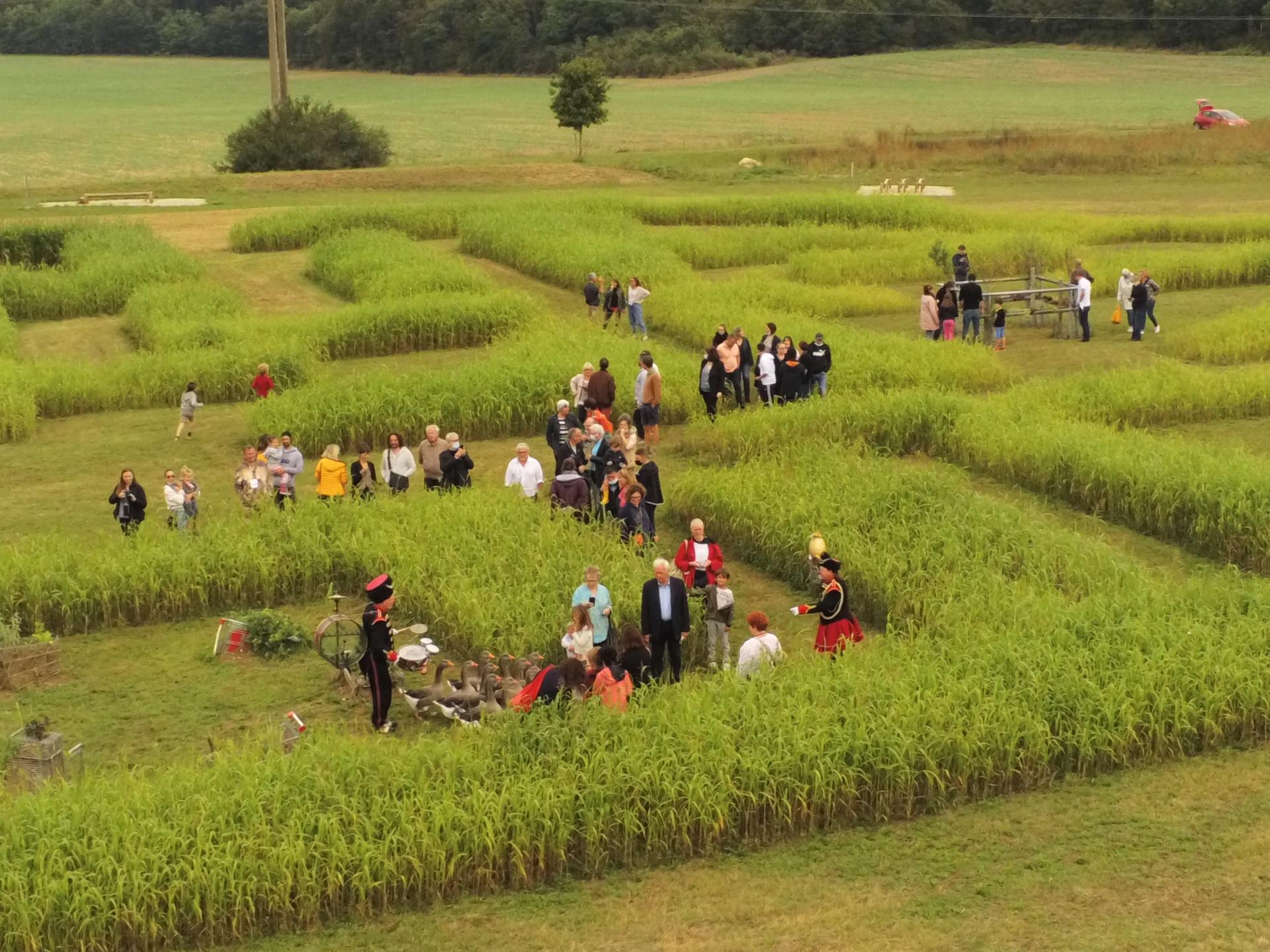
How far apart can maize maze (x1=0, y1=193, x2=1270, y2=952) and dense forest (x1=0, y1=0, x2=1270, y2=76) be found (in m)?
79.0

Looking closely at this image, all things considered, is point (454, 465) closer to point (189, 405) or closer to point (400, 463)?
point (400, 463)

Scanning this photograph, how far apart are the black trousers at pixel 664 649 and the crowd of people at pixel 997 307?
50.8 ft

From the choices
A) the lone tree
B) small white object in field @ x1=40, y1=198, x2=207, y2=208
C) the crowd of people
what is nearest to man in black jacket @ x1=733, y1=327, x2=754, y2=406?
the crowd of people

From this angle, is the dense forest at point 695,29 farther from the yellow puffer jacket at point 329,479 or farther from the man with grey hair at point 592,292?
the yellow puffer jacket at point 329,479

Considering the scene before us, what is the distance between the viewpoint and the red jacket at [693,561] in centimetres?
1506

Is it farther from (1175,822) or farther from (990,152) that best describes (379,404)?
(990,152)

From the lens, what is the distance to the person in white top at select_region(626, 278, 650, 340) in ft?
98.0

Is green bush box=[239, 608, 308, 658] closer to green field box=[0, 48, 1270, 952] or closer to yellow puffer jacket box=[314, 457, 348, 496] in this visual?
green field box=[0, 48, 1270, 952]

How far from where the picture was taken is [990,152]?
191 feet

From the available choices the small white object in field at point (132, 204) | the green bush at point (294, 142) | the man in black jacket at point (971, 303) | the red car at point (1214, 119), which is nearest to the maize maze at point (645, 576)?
the man in black jacket at point (971, 303)

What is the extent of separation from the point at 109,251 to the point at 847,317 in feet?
58.3

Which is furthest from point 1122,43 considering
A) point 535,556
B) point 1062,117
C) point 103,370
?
point 535,556

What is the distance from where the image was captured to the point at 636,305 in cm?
3000

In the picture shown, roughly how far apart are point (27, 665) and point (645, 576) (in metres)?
5.90
